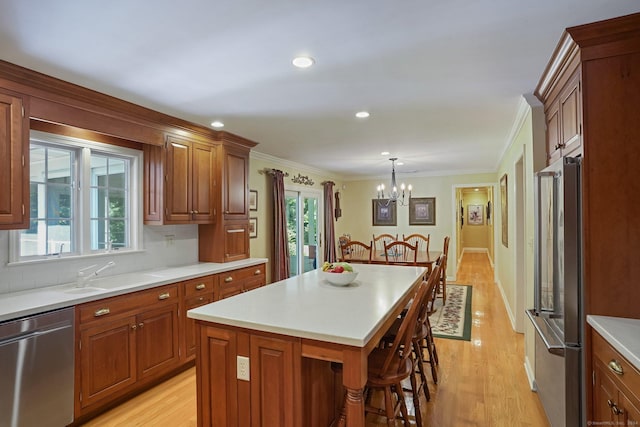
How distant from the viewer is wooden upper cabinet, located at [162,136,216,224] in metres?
3.41

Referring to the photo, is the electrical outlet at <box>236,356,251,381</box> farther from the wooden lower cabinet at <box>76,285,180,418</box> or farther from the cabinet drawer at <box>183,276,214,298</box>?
the cabinet drawer at <box>183,276,214,298</box>

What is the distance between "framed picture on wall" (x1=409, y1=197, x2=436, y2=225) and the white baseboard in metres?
4.73

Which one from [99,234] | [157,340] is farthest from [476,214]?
[99,234]

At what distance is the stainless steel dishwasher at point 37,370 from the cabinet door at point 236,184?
6.68 ft

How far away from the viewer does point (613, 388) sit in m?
1.53

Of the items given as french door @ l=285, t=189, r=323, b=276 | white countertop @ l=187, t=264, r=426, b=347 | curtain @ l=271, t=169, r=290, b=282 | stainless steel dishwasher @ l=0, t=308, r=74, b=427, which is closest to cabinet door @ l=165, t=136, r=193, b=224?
stainless steel dishwasher @ l=0, t=308, r=74, b=427

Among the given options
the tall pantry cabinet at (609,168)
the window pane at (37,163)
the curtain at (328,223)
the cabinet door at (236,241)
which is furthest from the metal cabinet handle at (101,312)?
the curtain at (328,223)

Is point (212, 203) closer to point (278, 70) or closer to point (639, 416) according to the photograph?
point (278, 70)

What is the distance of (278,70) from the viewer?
228 cm

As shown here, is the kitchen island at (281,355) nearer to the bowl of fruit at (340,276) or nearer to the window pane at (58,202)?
the bowl of fruit at (340,276)

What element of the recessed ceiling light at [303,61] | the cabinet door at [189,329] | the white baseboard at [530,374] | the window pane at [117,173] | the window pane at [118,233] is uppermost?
the recessed ceiling light at [303,61]

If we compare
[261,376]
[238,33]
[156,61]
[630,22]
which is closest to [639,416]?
[261,376]

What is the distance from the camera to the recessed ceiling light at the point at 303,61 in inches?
82.6

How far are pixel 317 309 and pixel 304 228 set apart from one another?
486cm
